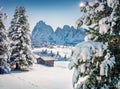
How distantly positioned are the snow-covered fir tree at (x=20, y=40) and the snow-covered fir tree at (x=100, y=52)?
118 ft

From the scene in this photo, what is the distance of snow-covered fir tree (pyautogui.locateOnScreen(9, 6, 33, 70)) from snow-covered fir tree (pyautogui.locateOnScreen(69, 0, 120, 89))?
118 ft

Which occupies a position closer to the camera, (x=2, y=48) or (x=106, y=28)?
A: (x=106, y=28)

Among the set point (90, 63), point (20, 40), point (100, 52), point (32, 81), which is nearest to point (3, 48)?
point (32, 81)

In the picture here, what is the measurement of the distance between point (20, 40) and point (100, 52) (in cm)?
3983

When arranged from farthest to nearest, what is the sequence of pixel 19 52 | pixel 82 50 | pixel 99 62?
1. pixel 19 52
2. pixel 99 62
3. pixel 82 50

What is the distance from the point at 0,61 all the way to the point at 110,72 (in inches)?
1122

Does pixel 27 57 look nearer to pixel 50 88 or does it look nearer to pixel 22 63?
pixel 22 63

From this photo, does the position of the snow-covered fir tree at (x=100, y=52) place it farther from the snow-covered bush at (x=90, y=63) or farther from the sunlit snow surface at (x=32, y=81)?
the sunlit snow surface at (x=32, y=81)

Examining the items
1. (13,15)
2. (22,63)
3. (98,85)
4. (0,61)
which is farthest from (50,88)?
(13,15)

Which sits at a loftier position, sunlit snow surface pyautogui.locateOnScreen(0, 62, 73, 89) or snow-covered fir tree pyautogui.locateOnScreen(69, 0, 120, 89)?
snow-covered fir tree pyautogui.locateOnScreen(69, 0, 120, 89)

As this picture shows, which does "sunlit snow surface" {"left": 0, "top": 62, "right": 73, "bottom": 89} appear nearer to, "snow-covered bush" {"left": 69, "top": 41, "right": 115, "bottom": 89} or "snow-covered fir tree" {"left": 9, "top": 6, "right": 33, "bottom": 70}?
"snow-covered fir tree" {"left": 9, "top": 6, "right": 33, "bottom": 70}

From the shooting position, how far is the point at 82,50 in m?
7.39

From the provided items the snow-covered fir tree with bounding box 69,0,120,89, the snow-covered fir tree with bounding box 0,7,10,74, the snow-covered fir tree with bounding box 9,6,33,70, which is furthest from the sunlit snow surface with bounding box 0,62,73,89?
the snow-covered fir tree with bounding box 69,0,120,89

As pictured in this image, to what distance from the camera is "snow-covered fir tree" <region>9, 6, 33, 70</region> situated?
146 feet
